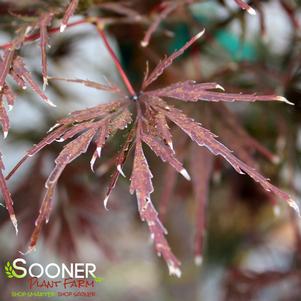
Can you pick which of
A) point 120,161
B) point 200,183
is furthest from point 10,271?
point 120,161

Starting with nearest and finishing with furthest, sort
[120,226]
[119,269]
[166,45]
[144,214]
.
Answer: [144,214] → [166,45] → [120,226] → [119,269]

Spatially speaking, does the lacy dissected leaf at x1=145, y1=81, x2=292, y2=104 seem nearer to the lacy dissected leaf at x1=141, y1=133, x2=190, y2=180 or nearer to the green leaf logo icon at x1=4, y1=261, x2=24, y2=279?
the lacy dissected leaf at x1=141, y1=133, x2=190, y2=180

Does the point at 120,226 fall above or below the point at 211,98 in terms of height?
below

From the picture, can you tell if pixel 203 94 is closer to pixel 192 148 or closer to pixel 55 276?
pixel 192 148

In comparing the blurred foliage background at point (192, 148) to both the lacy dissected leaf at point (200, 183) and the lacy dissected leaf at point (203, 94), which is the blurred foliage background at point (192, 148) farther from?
the lacy dissected leaf at point (203, 94)

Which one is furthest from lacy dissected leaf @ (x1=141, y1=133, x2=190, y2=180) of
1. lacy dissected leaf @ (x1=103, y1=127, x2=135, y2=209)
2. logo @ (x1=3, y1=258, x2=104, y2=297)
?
logo @ (x1=3, y1=258, x2=104, y2=297)

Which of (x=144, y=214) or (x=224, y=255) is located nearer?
(x=144, y=214)

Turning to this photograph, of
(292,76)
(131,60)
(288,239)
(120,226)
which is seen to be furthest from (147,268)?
(292,76)

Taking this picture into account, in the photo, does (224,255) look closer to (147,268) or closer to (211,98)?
(147,268)

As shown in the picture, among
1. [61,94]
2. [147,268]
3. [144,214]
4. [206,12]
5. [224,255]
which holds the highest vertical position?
[206,12]
